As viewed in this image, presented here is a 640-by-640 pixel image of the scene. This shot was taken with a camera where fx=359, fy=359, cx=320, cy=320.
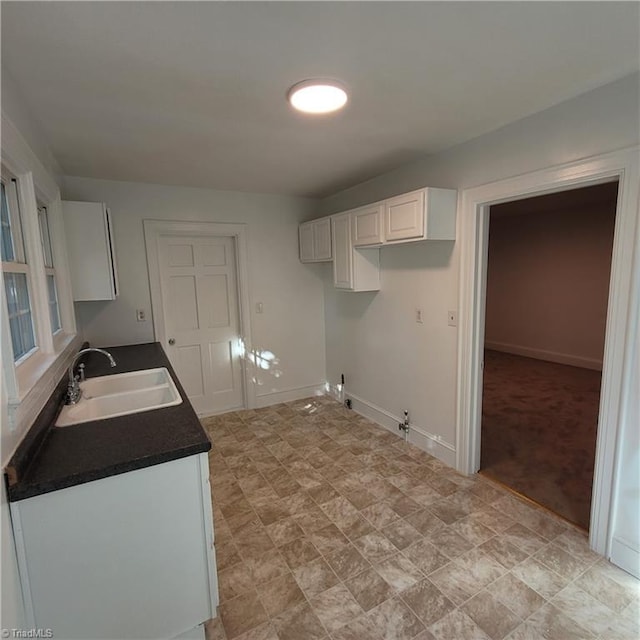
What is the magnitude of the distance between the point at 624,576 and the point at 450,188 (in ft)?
8.19

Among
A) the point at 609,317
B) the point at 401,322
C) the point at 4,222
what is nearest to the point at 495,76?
the point at 609,317

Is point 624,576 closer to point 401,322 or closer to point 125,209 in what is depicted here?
point 401,322

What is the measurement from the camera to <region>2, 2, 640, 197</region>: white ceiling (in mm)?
1231

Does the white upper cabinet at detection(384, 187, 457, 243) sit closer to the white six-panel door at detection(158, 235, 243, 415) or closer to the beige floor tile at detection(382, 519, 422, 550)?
the beige floor tile at detection(382, 519, 422, 550)

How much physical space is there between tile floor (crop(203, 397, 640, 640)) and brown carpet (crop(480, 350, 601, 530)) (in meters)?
0.25

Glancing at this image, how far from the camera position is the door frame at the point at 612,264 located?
1736 millimetres

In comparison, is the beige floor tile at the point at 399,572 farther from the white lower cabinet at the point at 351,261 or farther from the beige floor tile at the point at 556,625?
the white lower cabinet at the point at 351,261

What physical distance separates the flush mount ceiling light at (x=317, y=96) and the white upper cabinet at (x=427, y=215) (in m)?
0.93

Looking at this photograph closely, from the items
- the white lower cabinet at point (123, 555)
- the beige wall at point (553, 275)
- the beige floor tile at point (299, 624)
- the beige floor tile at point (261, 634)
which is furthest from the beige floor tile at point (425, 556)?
the beige wall at point (553, 275)

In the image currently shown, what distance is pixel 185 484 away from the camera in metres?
1.43

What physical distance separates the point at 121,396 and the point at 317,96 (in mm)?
1977

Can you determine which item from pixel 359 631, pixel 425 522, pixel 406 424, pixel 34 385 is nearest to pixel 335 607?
pixel 359 631

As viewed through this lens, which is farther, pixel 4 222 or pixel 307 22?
pixel 4 222

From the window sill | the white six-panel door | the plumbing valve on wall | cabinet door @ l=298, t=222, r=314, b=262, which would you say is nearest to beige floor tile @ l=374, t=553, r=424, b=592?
the plumbing valve on wall
